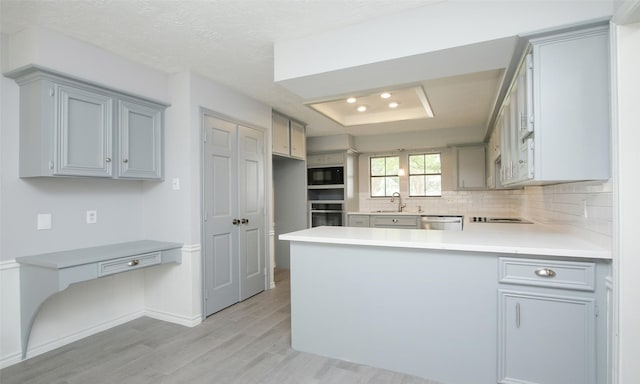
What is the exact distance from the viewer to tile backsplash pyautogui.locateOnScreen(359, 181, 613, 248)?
1.95 metres

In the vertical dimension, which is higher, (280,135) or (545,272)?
(280,135)

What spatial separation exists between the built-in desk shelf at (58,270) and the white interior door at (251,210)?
1.27m

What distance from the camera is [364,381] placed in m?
2.17

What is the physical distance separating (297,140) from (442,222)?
262cm

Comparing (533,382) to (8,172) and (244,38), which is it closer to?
(244,38)

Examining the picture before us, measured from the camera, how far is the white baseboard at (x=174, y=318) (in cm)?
315

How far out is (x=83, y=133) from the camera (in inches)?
102

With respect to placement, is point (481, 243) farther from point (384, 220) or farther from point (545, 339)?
point (384, 220)

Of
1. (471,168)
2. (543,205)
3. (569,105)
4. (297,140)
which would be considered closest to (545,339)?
(569,105)

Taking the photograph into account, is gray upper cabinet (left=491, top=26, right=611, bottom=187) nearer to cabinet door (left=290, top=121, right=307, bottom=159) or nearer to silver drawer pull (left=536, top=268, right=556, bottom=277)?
silver drawer pull (left=536, top=268, right=556, bottom=277)

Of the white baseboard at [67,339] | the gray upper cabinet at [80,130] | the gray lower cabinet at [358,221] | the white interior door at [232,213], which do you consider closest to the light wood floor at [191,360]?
the white baseboard at [67,339]

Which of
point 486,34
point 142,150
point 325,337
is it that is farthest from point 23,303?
point 486,34

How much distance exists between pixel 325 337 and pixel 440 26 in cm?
234

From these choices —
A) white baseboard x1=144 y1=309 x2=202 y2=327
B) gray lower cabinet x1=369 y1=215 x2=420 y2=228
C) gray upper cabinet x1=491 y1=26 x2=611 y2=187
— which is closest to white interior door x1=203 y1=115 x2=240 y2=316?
white baseboard x1=144 y1=309 x2=202 y2=327
